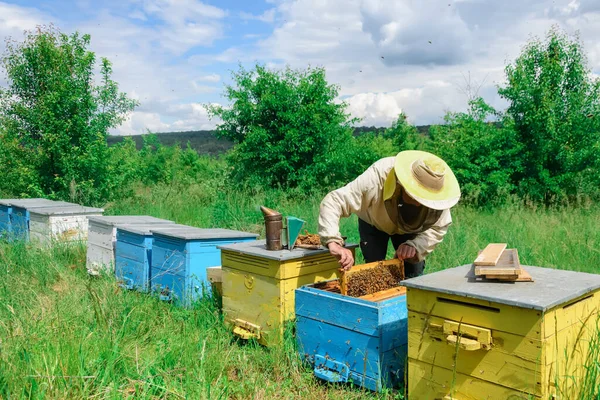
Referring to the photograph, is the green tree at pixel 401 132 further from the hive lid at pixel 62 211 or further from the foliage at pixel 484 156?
the hive lid at pixel 62 211

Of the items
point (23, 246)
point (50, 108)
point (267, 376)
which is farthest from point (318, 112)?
point (267, 376)

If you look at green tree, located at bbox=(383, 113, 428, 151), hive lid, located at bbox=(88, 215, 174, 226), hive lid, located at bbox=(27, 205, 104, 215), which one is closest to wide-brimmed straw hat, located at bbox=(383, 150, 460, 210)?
hive lid, located at bbox=(88, 215, 174, 226)

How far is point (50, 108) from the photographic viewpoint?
9.28m

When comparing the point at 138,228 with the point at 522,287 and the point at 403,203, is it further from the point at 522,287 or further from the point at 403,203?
the point at 522,287

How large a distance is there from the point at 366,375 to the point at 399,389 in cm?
21

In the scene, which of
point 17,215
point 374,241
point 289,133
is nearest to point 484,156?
point 289,133

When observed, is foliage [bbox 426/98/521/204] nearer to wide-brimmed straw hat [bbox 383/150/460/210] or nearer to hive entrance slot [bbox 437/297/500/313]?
wide-brimmed straw hat [bbox 383/150/460/210]

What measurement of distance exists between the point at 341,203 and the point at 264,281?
802mm

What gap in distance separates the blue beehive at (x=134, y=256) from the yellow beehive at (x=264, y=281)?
4.31 feet

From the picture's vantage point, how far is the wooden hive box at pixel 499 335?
2.07 meters

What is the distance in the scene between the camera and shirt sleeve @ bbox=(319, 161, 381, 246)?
3.46m

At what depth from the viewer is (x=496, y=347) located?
219 cm

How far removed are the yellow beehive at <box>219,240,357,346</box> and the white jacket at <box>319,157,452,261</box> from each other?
258mm

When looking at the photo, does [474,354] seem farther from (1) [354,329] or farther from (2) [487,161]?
(2) [487,161]
